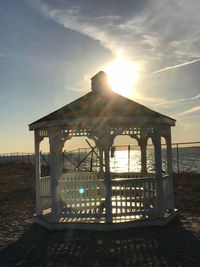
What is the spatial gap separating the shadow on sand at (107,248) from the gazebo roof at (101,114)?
3.06 metres

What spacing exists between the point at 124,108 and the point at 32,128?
9.86ft

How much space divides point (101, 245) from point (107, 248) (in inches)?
12.6

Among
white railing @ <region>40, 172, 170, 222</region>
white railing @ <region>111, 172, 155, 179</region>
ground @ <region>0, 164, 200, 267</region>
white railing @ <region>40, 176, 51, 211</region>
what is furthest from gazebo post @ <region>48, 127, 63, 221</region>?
Answer: white railing @ <region>111, 172, 155, 179</region>

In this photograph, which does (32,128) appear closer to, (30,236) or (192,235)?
(30,236)

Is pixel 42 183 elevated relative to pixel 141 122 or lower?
lower

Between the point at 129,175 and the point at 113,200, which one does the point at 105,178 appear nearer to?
the point at 113,200

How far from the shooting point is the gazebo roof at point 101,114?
11.6 m

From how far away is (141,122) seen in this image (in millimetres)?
11750

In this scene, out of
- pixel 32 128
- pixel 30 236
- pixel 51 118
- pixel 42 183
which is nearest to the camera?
pixel 30 236

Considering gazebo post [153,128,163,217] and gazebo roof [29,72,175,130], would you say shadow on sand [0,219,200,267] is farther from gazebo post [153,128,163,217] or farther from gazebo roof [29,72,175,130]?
gazebo roof [29,72,175,130]

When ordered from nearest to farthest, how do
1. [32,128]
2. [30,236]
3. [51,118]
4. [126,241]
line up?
[126,241] < [30,236] < [51,118] < [32,128]

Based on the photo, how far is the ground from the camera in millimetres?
8508

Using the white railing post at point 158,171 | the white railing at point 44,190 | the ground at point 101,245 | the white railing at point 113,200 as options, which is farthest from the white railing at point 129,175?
the white railing at point 44,190

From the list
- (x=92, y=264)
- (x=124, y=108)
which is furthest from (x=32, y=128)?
(x=92, y=264)
